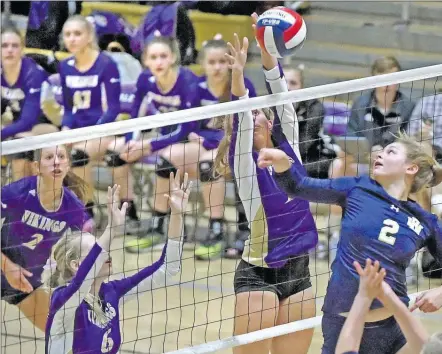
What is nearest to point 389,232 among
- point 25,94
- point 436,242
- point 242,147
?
point 436,242

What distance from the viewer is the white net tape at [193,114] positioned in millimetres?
4550

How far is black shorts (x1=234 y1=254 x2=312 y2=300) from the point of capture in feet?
16.5

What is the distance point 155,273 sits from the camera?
4852mm

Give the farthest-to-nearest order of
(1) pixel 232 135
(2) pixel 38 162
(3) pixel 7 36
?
1. (3) pixel 7 36
2. (2) pixel 38 162
3. (1) pixel 232 135

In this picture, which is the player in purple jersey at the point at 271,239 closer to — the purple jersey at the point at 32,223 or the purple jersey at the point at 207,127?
the purple jersey at the point at 32,223

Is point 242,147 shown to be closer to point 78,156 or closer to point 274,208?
point 274,208

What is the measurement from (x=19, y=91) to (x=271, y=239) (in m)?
4.43

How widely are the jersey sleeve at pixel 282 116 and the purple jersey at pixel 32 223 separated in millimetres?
1111

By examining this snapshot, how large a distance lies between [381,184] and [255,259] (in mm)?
734

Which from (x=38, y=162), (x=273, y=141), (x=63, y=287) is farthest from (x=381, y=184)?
(x=38, y=162)

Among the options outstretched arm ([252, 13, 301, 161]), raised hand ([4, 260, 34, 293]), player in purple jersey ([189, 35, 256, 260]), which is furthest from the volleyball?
player in purple jersey ([189, 35, 256, 260])

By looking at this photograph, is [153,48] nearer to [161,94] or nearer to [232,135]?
[161,94]

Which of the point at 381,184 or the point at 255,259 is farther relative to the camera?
the point at 255,259

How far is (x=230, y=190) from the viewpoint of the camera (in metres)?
8.35
